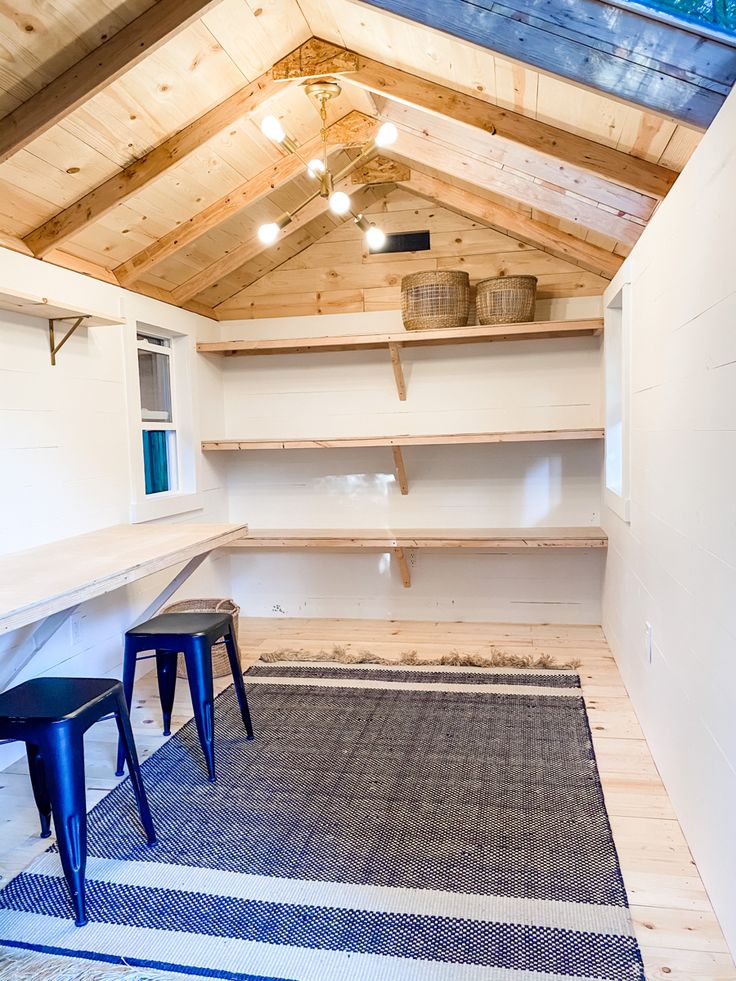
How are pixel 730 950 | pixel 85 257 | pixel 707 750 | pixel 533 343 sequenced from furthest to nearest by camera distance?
pixel 533 343 → pixel 85 257 → pixel 707 750 → pixel 730 950

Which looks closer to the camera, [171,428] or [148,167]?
[148,167]

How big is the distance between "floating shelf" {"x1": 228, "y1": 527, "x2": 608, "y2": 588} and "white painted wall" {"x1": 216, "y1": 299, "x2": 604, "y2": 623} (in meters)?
0.15

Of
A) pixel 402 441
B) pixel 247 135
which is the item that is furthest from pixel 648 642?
pixel 247 135

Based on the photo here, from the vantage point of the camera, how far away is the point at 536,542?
12.7 feet

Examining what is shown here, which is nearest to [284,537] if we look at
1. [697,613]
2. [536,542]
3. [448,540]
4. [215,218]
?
[448,540]

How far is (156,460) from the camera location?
4.07 m

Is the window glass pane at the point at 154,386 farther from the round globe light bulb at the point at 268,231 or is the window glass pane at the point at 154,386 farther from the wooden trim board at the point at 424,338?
the round globe light bulb at the point at 268,231

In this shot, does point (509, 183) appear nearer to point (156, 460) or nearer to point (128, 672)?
point (156, 460)

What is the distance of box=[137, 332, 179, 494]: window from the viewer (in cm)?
394

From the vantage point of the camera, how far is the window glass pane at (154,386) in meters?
3.94

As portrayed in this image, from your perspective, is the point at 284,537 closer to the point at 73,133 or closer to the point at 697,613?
the point at 73,133

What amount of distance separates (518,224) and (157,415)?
2274mm

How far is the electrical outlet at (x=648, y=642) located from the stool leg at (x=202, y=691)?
5.35 ft

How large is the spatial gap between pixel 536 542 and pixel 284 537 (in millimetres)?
1494
